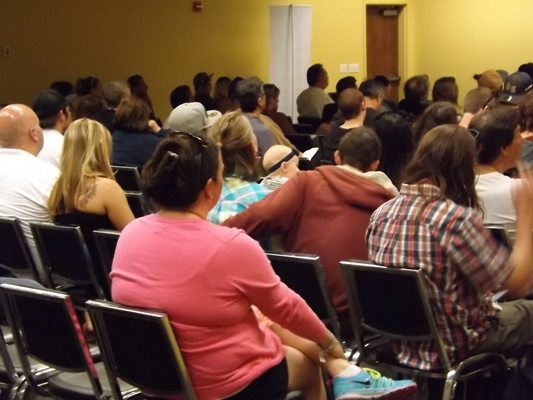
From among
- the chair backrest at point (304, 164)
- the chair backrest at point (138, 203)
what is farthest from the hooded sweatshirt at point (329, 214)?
the chair backrest at point (304, 164)

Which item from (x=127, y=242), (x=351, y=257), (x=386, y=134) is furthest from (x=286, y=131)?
(x=127, y=242)

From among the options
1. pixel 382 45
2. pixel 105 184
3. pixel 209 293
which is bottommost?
pixel 209 293

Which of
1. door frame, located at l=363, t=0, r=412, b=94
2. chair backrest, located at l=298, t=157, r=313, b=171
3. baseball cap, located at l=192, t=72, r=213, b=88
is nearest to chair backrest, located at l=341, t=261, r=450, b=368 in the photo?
chair backrest, located at l=298, t=157, r=313, b=171

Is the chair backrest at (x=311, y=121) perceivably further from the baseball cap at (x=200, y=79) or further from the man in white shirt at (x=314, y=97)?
the baseball cap at (x=200, y=79)

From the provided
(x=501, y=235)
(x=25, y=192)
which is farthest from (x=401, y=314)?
(x=25, y=192)

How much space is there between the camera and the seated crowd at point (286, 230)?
227 centimetres

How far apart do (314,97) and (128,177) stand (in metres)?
4.46

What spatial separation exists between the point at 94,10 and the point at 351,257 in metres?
7.75

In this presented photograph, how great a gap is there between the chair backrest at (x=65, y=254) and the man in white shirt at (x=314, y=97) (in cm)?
607

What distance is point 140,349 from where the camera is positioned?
234cm

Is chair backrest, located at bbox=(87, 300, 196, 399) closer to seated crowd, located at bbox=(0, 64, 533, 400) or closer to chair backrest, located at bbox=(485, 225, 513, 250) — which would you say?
seated crowd, located at bbox=(0, 64, 533, 400)

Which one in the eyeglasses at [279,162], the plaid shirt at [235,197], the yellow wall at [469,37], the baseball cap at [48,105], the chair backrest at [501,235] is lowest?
the chair backrest at [501,235]

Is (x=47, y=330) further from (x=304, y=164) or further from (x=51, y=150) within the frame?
(x=304, y=164)

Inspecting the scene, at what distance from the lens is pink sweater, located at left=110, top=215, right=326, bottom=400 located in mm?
2223
